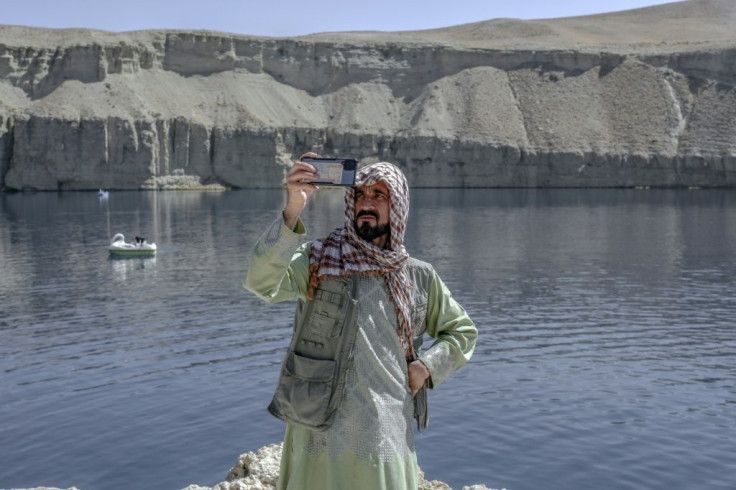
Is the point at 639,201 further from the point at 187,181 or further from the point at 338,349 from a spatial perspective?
the point at 338,349

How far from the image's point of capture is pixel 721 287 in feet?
105

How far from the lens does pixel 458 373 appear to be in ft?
60.6

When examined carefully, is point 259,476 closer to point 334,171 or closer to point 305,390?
point 305,390

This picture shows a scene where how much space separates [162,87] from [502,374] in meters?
112

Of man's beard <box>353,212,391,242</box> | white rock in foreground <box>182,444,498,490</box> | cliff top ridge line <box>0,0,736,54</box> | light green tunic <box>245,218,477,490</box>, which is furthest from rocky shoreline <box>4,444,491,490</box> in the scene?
cliff top ridge line <box>0,0,736,54</box>

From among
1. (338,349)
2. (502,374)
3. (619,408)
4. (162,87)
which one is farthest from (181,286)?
(162,87)

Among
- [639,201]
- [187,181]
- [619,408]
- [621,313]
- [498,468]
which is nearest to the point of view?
[498,468]

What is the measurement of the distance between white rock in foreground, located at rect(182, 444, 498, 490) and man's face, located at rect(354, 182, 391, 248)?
336 cm

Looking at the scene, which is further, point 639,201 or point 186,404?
point 639,201

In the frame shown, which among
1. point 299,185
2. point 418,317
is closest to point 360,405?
point 418,317

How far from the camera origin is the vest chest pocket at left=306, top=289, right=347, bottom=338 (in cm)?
580

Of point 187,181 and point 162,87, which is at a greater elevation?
point 162,87

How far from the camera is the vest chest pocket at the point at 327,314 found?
5805 mm

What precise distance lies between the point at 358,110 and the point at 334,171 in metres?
125
